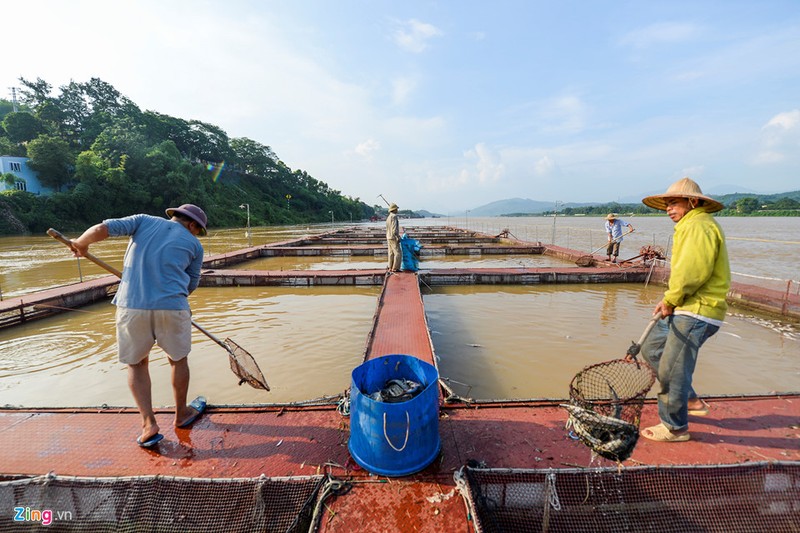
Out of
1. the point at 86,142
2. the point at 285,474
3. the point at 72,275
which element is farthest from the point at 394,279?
the point at 86,142

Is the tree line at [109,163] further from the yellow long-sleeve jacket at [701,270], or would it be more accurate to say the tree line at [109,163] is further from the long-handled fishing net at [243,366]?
the yellow long-sleeve jacket at [701,270]

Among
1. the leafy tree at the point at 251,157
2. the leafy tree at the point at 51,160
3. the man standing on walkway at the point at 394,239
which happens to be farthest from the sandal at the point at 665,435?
the leafy tree at the point at 251,157

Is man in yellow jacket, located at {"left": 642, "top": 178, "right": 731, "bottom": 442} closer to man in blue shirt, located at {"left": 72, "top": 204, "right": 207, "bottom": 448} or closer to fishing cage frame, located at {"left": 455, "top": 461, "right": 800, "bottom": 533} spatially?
fishing cage frame, located at {"left": 455, "top": 461, "right": 800, "bottom": 533}

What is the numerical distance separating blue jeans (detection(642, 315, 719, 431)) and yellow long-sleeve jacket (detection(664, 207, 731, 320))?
98 mm

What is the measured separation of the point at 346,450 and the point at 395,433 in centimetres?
53

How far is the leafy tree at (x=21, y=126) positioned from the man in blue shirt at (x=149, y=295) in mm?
49414

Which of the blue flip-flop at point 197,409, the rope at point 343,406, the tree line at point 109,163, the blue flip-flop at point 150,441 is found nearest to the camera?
the blue flip-flop at point 150,441

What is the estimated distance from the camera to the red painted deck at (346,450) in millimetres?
1838

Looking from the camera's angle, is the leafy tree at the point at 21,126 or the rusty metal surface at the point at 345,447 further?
the leafy tree at the point at 21,126

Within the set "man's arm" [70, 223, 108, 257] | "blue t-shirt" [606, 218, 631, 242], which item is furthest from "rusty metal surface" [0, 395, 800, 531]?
"blue t-shirt" [606, 218, 631, 242]

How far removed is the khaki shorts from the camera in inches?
84.2

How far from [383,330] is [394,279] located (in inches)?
130

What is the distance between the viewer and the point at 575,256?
40.4 feet

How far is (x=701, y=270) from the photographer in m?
2.12
